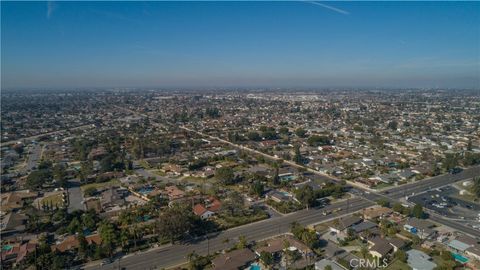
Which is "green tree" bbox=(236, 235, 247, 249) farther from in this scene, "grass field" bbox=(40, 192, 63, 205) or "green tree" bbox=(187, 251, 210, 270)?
"grass field" bbox=(40, 192, 63, 205)

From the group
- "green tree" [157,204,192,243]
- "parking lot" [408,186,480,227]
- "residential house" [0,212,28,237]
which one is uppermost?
"green tree" [157,204,192,243]

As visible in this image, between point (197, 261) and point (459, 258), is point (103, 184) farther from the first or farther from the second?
point (459, 258)

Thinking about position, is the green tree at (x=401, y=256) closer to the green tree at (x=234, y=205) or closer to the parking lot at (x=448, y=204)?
the parking lot at (x=448, y=204)

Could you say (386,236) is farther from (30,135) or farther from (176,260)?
(30,135)

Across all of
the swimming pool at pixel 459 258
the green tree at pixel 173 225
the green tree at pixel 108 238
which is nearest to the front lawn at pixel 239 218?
the green tree at pixel 173 225

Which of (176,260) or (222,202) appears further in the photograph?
(222,202)

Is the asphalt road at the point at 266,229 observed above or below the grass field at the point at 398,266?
below

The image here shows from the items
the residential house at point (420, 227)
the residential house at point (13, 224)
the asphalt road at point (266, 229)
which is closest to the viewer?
the asphalt road at point (266, 229)

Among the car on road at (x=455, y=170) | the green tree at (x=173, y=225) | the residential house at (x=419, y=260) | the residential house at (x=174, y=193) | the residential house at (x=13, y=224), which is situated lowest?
the residential house at (x=13, y=224)

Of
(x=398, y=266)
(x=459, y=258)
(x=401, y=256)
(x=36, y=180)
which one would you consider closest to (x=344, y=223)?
(x=401, y=256)

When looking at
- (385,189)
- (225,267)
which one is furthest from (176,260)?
(385,189)

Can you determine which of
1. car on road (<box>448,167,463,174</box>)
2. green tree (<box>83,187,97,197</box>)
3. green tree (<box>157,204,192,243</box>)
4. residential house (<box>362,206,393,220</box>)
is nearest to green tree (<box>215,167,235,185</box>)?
green tree (<box>157,204,192,243</box>)
